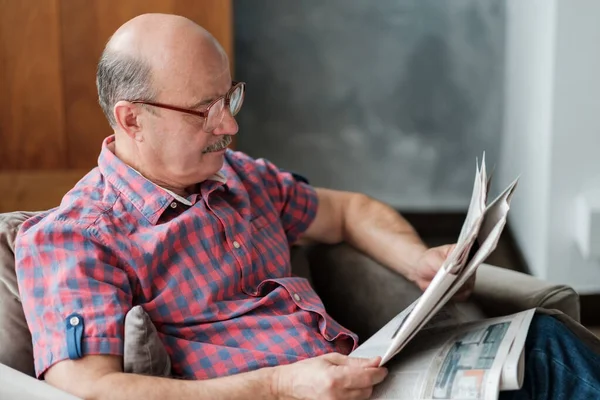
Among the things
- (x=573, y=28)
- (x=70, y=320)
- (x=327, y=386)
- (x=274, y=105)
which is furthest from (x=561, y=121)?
(x=70, y=320)

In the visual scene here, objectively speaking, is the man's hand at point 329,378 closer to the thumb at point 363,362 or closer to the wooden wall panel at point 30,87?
the thumb at point 363,362

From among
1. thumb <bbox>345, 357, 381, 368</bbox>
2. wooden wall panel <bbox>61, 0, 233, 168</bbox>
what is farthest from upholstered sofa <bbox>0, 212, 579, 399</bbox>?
wooden wall panel <bbox>61, 0, 233, 168</bbox>

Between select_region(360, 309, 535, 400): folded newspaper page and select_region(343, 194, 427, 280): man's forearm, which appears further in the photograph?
select_region(343, 194, 427, 280): man's forearm

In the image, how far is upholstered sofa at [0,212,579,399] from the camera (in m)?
1.62

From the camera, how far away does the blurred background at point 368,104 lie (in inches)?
113

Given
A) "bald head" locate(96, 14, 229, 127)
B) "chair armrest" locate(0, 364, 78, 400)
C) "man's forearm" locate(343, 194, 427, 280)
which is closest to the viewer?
"chair armrest" locate(0, 364, 78, 400)

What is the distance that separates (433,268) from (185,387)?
1.96 feet

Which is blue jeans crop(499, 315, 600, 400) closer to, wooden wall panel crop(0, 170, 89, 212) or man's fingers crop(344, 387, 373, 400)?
man's fingers crop(344, 387, 373, 400)

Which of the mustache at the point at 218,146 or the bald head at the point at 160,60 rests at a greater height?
the bald head at the point at 160,60

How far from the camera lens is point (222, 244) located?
5.46 ft

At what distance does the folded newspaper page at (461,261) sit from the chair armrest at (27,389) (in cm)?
48

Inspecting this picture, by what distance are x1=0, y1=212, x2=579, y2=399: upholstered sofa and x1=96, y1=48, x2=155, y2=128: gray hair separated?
0.28 metres

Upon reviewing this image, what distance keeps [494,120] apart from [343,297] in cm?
174

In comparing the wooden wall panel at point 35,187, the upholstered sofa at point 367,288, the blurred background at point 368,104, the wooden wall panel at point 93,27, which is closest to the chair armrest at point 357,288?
the upholstered sofa at point 367,288
